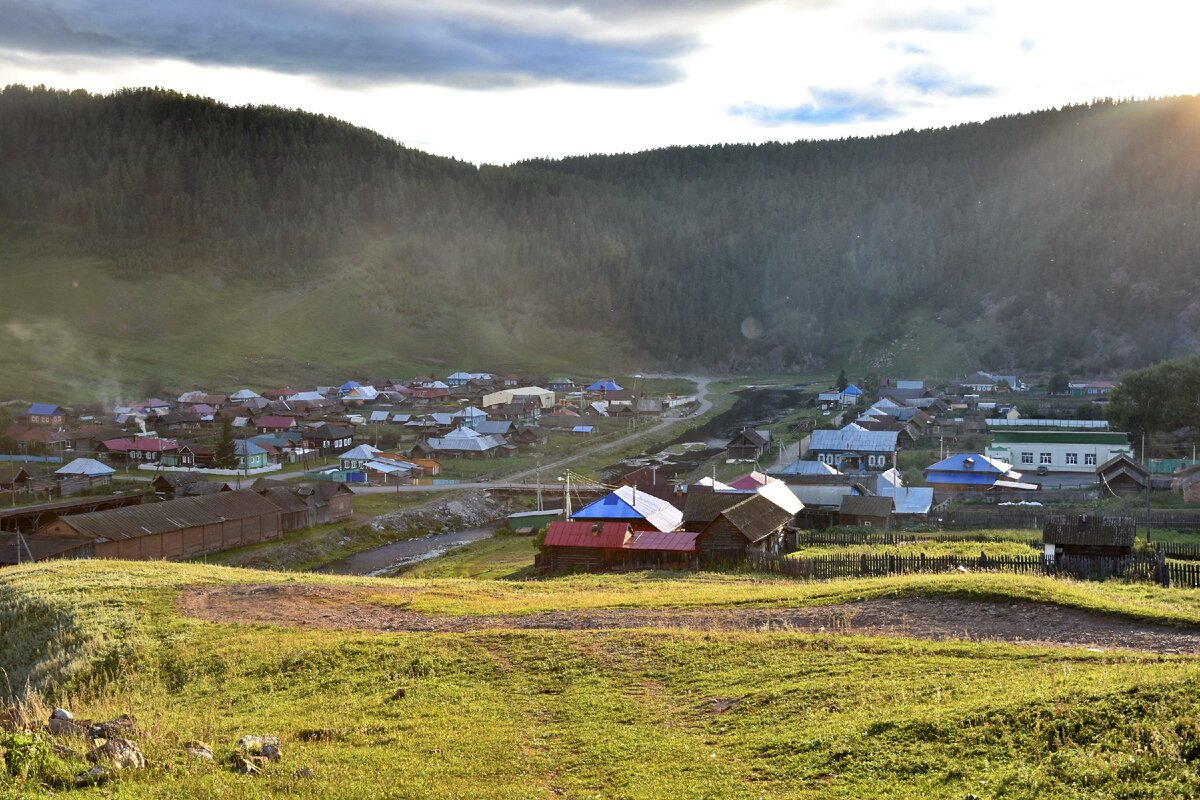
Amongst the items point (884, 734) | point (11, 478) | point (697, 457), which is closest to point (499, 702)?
point (884, 734)

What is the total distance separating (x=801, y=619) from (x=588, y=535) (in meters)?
20.2

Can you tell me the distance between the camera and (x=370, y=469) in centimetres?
7450

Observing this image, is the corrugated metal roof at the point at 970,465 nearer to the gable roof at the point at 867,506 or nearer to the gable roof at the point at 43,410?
the gable roof at the point at 867,506

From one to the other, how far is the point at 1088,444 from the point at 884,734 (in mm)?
61948

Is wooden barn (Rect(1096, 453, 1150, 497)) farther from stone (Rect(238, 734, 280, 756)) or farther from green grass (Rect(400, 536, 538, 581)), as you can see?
stone (Rect(238, 734, 280, 756))

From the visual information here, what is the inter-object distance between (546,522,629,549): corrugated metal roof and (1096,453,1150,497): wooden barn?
33.2 m

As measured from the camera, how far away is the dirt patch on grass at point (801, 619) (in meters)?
19.0

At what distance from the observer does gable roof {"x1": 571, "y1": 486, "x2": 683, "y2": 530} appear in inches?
1708

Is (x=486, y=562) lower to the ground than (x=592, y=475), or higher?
lower

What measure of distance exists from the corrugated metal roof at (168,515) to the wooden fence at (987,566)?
31.4m

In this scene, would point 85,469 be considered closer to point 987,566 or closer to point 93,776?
point 987,566

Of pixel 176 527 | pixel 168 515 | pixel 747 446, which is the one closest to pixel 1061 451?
pixel 747 446

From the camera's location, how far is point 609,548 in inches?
1594

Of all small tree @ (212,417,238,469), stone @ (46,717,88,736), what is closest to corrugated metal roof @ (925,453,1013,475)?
small tree @ (212,417,238,469)
